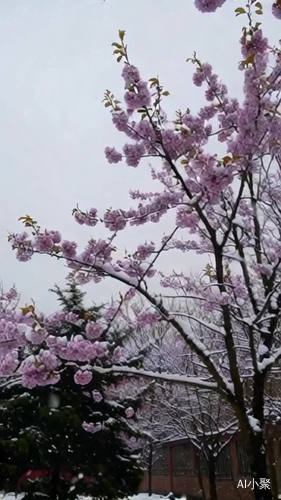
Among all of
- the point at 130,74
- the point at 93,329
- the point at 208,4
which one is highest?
the point at 130,74

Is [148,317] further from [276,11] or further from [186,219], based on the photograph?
[276,11]

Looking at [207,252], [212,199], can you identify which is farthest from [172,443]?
[212,199]

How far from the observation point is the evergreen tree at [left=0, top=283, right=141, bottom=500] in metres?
10.2

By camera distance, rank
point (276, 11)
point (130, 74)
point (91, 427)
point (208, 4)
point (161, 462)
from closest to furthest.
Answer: point (276, 11) → point (208, 4) → point (130, 74) → point (91, 427) → point (161, 462)

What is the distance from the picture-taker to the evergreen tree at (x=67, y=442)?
404 inches

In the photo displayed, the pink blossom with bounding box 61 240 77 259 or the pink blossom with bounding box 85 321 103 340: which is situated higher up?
the pink blossom with bounding box 61 240 77 259

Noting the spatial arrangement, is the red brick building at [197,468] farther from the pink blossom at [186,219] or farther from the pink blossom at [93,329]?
Result: the pink blossom at [186,219]

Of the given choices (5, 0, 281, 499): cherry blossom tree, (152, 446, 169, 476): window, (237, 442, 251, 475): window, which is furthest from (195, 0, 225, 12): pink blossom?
(152, 446, 169, 476): window

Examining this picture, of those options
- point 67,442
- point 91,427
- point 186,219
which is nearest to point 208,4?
point 186,219

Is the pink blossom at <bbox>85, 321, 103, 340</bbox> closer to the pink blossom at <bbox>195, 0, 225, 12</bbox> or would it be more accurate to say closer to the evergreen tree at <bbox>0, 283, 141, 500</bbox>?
the pink blossom at <bbox>195, 0, 225, 12</bbox>

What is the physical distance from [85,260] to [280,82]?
10.5 feet

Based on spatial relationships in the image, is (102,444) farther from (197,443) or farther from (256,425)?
(256,425)

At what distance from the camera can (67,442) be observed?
10.7 m

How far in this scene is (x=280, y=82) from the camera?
4645 mm
